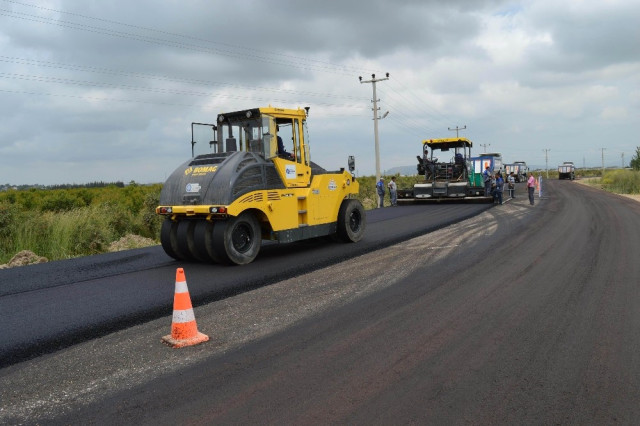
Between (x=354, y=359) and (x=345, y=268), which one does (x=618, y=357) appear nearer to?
(x=354, y=359)

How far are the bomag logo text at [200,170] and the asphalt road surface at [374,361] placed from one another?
2.64 meters

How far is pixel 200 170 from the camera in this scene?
8750 millimetres

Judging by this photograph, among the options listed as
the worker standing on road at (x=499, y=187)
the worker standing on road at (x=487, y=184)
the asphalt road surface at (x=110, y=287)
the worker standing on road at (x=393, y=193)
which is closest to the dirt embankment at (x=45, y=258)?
the asphalt road surface at (x=110, y=287)

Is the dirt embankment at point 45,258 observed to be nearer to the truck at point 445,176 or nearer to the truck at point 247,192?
the truck at point 247,192

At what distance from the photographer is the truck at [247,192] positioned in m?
8.38

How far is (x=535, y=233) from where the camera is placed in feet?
39.9

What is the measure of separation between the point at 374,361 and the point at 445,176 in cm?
2167

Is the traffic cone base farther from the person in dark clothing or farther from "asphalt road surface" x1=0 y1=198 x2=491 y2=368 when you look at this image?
the person in dark clothing

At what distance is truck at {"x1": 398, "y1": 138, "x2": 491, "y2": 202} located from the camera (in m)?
23.8

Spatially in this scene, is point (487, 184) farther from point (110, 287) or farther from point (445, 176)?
point (110, 287)

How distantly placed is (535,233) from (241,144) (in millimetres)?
7463

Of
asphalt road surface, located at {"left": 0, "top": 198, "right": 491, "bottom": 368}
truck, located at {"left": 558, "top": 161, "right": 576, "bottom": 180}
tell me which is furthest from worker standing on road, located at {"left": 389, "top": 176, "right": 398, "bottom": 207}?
truck, located at {"left": 558, "top": 161, "right": 576, "bottom": 180}

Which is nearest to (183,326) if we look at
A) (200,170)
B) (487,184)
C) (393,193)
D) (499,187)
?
(200,170)

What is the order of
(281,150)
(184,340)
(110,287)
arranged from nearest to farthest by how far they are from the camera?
(184,340)
(110,287)
(281,150)
